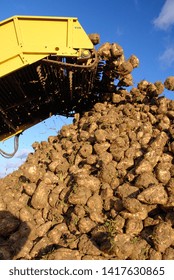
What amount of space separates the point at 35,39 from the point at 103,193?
316 cm

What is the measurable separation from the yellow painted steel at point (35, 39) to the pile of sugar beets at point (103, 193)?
1.38 meters

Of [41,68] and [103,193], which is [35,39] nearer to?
[41,68]

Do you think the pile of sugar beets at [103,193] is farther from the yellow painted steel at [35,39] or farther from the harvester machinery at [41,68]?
the yellow painted steel at [35,39]

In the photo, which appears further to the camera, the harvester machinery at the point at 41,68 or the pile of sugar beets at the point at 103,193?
the harvester machinery at the point at 41,68

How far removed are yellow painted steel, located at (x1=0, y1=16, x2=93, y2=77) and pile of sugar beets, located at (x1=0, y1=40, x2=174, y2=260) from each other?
1.38 m

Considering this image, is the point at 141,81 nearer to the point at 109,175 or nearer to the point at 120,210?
the point at 109,175

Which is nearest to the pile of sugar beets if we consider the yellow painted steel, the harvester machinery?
the harvester machinery

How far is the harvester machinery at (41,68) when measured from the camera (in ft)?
19.0

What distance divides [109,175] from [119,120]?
1.77 m

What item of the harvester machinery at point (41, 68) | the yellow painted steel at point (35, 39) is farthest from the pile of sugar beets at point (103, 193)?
the yellow painted steel at point (35, 39)

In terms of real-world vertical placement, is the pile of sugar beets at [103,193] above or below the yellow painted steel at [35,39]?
below

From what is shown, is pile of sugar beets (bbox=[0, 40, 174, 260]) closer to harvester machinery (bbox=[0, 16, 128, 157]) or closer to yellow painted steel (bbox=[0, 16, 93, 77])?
harvester machinery (bbox=[0, 16, 128, 157])

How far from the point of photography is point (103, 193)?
5.06 metres

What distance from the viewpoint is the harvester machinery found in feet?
19.0
